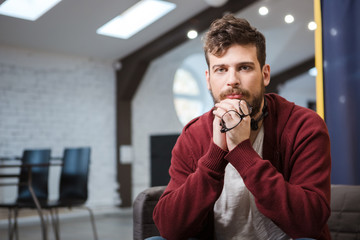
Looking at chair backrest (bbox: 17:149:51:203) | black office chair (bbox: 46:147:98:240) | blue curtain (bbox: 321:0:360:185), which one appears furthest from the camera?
chair backrest (bbox: 17:149:51:203)

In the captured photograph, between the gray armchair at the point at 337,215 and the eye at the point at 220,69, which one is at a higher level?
the eye at the point at 220,69

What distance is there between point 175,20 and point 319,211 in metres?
5.41

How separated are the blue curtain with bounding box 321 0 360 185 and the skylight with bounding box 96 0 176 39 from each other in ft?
13.0

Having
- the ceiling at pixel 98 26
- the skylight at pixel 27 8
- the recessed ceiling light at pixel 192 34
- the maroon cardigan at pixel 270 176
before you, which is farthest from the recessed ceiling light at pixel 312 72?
the maroon cardigan at pixel 270 176

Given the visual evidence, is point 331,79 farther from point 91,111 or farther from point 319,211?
point 91,111

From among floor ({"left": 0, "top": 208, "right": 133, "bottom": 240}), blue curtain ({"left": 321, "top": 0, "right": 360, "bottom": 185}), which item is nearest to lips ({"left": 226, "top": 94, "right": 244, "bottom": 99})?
blue curtain ({"left": 321, "top": 0, "right": 360, "bottom": 185})

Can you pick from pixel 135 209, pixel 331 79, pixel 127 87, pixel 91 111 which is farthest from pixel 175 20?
pixel 135 209

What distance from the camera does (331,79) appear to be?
6.75 ft

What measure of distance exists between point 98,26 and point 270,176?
16.9 feet

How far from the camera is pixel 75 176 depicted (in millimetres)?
3713

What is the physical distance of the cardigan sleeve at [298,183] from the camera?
1076mm

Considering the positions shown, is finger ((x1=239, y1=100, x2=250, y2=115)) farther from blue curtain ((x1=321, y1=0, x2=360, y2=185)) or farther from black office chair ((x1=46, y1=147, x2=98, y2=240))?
black office chair ((x1=46, y1=147, x2=98, y2=240))

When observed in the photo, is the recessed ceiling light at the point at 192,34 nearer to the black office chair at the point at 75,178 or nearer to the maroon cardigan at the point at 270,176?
the black office chair at the point at 75,178

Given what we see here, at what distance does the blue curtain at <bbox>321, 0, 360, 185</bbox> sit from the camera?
1.96 m
